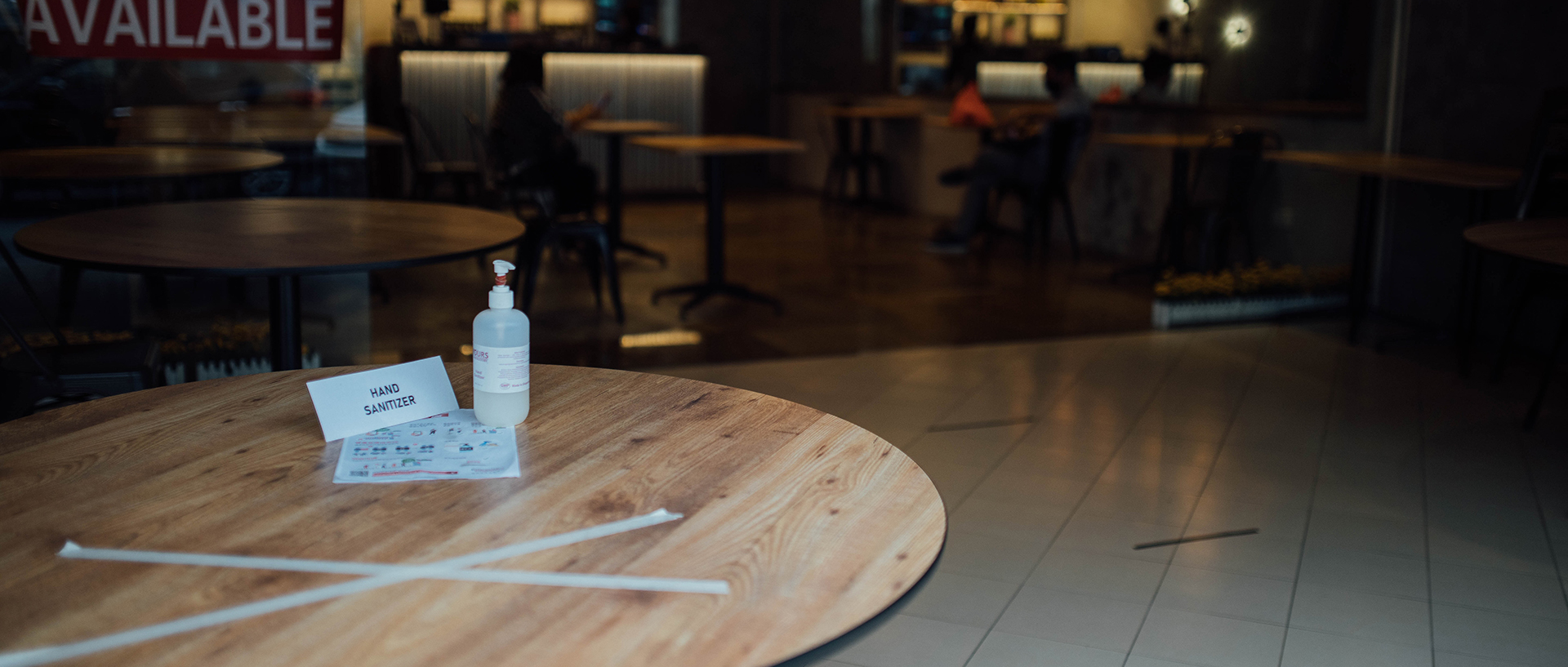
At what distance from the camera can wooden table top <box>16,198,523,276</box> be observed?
6.87ft

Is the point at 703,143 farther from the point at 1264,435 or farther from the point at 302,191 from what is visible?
the point at 1264,435

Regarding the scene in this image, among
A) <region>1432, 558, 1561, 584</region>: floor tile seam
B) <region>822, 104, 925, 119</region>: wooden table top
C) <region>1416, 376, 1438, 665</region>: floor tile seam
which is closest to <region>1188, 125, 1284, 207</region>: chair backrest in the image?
<region>1416, 376, 1438, 665</region>: floor tile seam

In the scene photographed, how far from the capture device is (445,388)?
51.8 inches

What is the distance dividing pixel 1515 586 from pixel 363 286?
3468 mm

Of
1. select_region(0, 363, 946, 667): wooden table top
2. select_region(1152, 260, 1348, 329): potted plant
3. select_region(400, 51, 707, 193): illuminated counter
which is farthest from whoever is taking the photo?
select_region(400, 51, 707, 193): illuminated counter

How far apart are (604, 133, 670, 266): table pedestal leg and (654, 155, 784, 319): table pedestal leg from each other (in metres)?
1.07

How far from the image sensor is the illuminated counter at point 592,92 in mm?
8906

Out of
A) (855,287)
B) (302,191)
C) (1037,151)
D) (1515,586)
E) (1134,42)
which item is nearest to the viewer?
(1515,586)

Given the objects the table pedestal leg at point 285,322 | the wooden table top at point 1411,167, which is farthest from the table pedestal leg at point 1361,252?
the table pedestal leg at point 285,322

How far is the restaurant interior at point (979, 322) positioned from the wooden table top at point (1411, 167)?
0.16 ft

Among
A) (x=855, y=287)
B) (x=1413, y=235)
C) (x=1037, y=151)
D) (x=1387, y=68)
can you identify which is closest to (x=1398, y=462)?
(x=1413, y=235)

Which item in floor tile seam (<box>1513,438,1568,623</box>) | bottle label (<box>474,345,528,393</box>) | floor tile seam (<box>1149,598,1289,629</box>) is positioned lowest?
floor tile seam (<box>1149,598,1289,629</box>)

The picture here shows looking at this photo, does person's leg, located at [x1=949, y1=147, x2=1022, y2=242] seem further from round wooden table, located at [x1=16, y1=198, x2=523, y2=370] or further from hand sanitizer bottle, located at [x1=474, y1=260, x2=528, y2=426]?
hand sanitizer bottle, located at [x1=474, y1=260, x2=528, y2=426]

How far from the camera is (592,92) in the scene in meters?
9.57
